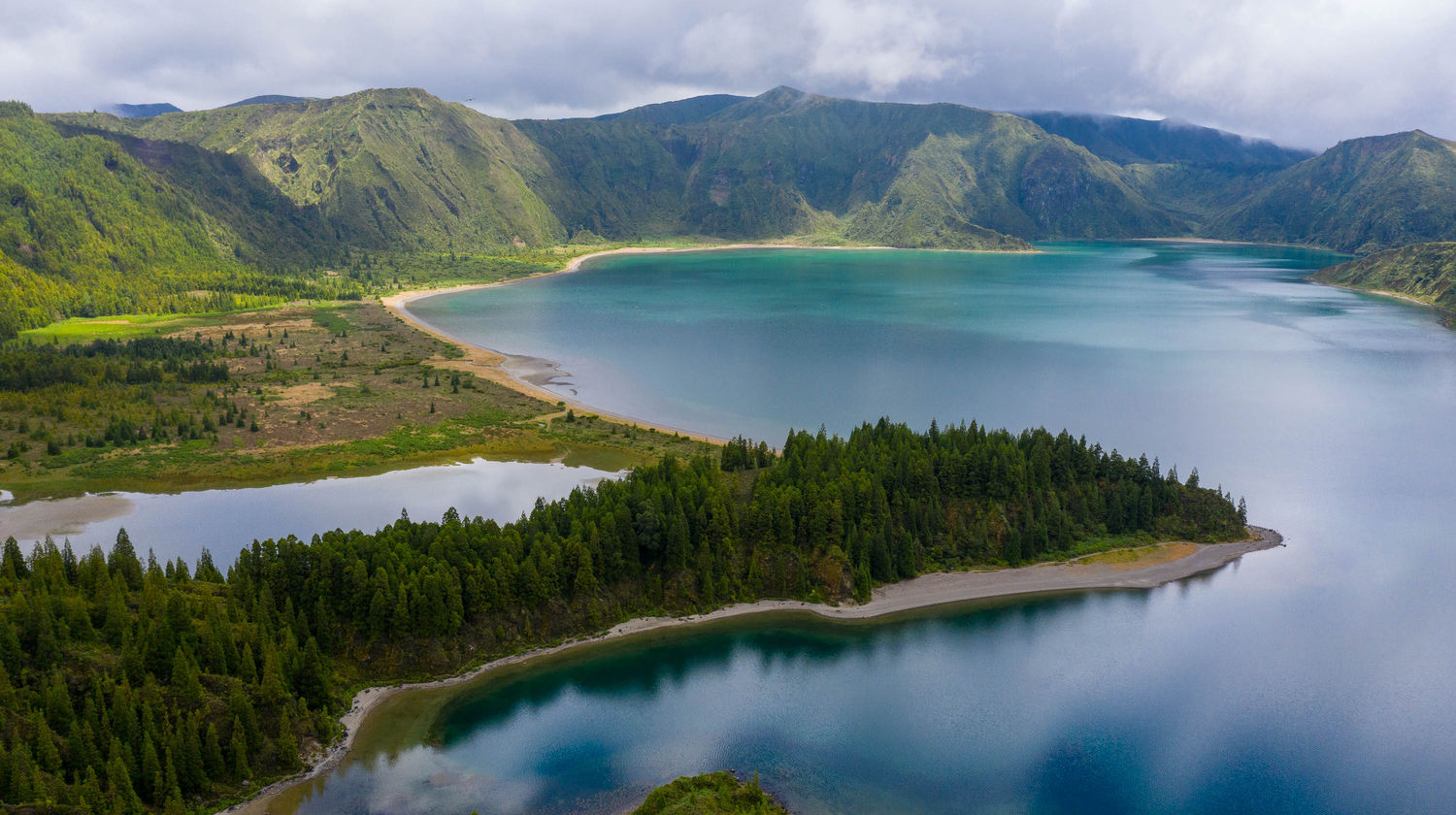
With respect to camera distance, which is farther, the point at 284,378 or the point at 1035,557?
the point at 284,378

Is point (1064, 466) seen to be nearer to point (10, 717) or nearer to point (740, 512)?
point (740, 512)

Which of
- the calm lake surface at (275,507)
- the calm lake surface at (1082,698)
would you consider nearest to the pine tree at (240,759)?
the calm lake surface at (1082,698)

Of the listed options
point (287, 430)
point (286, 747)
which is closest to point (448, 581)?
point (286, 747)

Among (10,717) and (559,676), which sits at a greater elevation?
(10,717)

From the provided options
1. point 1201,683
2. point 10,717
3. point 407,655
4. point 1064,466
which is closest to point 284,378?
point 407,655

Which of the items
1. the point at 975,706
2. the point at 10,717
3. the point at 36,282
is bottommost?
the point at 975,706

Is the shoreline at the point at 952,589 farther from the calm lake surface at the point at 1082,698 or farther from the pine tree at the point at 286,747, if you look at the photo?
the pine tree at the point at 286,747

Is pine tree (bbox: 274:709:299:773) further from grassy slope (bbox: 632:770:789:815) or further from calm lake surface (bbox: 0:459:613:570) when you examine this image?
calm lake surface (bbox: 0:459:613:570)
